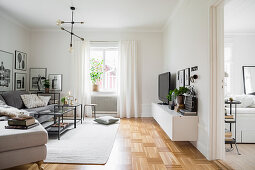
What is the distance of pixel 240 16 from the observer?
392 centimetres

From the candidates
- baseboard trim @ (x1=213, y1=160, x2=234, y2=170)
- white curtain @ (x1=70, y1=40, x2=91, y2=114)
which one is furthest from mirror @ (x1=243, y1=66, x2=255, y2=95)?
white curtain @ (x1=70, y1=40, x2=91, y2=114)

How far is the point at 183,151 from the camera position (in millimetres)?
2631

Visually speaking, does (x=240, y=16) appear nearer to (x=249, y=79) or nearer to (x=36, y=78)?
(x=249, y=79)

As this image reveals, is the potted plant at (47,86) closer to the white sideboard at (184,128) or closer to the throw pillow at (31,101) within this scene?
the throw pillow at (31,101)

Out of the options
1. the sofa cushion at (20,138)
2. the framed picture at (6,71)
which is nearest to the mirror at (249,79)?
the sofa cushion at (20,138)

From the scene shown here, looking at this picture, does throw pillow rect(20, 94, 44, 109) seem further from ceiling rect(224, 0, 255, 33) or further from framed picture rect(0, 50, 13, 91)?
ceiling rect(224, 0, 255, 33)

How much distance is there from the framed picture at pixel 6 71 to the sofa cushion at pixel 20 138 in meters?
2.92

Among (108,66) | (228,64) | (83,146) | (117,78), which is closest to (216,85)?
(83,146)

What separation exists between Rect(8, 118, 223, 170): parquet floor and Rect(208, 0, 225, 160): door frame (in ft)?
0.82

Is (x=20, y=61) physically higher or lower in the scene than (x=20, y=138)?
higher

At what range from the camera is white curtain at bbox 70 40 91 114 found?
5.39 metres

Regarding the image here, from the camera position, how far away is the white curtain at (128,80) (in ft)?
17.5

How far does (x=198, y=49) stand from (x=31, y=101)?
3.89 metres

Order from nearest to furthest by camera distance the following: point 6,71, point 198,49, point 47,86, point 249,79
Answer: point 198,49 < point 6,71 < point 249,79 < point 47,86
